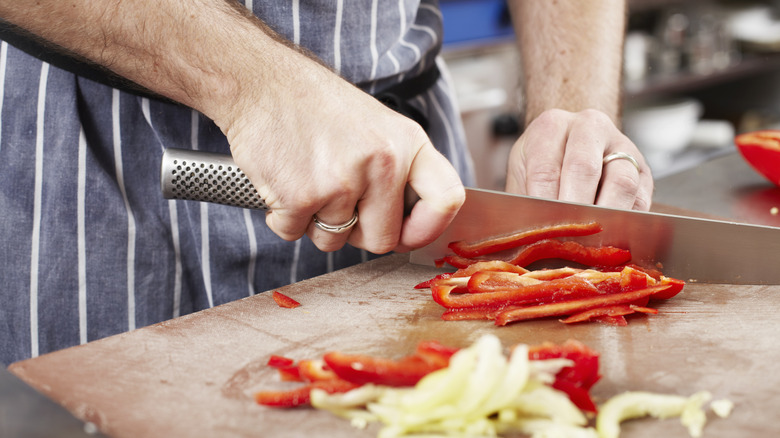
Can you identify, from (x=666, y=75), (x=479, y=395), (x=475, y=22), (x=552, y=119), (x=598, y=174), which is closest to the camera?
(x=479, y=395)

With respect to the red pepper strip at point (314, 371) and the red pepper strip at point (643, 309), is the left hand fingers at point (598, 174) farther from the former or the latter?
the red pepper strip at point (314, 371)

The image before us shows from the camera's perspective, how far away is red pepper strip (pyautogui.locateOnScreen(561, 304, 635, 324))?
125 cm

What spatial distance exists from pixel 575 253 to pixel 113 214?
99 centimetres

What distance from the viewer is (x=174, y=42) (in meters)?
1.19

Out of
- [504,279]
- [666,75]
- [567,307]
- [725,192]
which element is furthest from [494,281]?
[666,75]

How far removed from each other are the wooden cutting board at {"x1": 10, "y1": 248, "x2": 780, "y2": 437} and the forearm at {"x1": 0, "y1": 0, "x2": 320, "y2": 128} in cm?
40

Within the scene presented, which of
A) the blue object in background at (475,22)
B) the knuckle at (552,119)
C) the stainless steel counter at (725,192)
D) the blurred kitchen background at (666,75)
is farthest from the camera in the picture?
the blurred kitchen background at (666,75)

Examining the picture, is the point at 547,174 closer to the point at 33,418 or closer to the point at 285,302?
the point at 285,302

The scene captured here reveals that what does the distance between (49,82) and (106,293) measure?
467mm

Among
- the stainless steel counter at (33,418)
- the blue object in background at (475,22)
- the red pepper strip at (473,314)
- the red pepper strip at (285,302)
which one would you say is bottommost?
the stainless steel counter at (33,418)

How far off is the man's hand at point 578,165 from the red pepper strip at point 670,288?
0.72 feet

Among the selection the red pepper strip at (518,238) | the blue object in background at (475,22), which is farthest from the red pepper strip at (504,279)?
the blue object in background at (475,22)

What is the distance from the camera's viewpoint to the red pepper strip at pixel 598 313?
125 centimetres

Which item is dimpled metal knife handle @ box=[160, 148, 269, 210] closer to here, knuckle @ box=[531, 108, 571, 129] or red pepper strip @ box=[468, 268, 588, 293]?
red pepper strip @ box=[468, 268, 588, 293]
